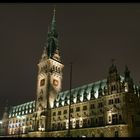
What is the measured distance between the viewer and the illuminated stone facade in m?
69.7

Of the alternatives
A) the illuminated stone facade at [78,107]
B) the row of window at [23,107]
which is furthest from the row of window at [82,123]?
the row of window at [23,107]

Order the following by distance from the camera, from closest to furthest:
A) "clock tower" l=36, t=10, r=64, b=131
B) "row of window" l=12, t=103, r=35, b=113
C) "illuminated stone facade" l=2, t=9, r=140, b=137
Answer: "illuminated stone facade" l=2, t=9, r=140, b=137, "clock tower" l=36, t=10, r=64, b=131, "row of window" l=12, t=103, r=35, b=113

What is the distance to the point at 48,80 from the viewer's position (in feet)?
342

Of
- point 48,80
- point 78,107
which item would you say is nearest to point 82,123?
point 78,107

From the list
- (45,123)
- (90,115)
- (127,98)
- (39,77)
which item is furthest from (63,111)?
(127,98)

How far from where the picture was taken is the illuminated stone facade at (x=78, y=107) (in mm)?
69688

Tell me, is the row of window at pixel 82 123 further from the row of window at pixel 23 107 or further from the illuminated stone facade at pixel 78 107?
the row of window at pixel 23 107

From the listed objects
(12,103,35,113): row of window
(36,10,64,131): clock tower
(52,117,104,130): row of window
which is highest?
(36,10,64,131): clock tower

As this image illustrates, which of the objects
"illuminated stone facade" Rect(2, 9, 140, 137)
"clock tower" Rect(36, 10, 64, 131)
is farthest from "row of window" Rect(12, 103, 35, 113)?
"clock tower" Rect(36, 10, 64, 131)

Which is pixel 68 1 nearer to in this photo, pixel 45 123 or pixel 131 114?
pixel 131 114

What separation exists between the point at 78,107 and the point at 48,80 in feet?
76.7

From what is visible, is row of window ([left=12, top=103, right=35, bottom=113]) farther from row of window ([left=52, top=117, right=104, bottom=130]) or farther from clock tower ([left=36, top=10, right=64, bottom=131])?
row of window ([left=52, top=117, right=104, bottom=130])

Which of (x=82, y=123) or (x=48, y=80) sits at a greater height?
(x=48, y=80)

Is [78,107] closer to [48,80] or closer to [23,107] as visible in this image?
[48,80]
